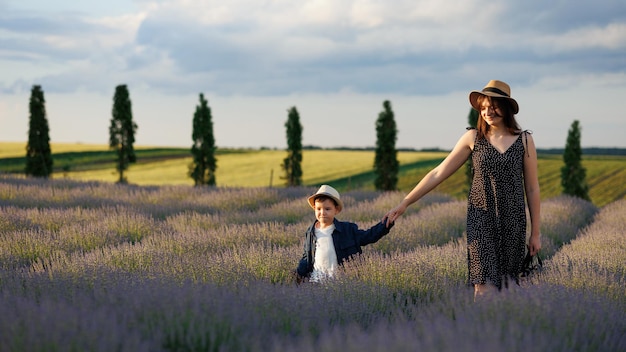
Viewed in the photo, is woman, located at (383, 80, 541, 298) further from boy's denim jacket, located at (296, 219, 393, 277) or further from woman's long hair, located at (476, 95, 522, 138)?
boy's denim jacket, located at (296, 219, 393, 277)

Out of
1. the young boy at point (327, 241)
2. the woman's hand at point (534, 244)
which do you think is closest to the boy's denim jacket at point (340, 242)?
the young boy at point (327, 241)

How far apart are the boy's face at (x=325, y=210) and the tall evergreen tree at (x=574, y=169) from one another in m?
31.7

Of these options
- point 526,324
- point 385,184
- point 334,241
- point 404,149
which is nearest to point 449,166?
point 334,241

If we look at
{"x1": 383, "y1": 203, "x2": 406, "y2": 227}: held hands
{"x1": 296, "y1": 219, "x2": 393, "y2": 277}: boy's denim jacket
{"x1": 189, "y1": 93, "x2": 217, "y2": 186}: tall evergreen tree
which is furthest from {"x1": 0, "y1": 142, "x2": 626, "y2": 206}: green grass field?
{"x1": 383, "y1": 203, "x2": 406, "y2": 227}: held hands

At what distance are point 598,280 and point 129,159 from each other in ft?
109

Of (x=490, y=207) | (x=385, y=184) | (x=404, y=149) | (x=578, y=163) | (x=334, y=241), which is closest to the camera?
(x=490, y=207)

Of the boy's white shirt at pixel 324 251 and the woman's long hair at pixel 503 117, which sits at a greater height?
the woman's long hair at pixel 503 117

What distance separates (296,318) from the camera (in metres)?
3.36

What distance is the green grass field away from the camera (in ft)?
138

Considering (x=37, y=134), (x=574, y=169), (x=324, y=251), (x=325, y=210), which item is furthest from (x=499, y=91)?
(x=574, y=169)

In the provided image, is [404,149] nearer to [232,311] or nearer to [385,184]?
[385,184]

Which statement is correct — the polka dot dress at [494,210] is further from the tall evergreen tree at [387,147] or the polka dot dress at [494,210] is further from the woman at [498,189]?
the tall evergreen tree at [387,147]

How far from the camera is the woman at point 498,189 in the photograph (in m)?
4.34

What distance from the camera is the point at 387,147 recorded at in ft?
102
